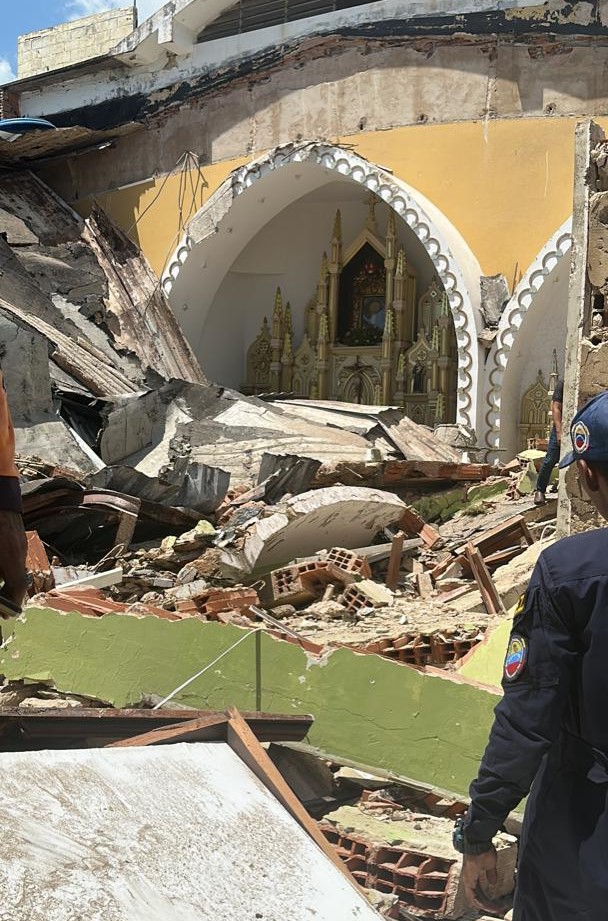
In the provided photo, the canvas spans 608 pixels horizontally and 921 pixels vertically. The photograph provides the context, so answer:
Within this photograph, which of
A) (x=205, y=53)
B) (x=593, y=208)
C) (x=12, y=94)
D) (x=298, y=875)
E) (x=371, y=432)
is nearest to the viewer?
(x=298, y=875)

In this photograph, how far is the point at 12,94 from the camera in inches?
715

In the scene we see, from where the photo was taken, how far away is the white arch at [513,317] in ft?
42.0

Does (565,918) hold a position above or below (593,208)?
below

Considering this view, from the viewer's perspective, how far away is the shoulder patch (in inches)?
76.5

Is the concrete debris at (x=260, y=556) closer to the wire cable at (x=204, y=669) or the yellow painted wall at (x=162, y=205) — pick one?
the wire cable at (x=204, y=669)

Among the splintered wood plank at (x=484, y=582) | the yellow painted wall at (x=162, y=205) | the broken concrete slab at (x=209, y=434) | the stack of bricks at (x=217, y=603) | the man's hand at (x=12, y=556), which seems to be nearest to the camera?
the man's hand at (x=12, y=556)

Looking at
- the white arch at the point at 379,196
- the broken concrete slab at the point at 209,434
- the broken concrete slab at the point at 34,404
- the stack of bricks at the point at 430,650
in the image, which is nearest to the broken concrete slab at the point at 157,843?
the stack of bricks at the point at 430,650

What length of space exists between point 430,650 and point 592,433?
3.46 meters

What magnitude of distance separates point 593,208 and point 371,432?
234 inches

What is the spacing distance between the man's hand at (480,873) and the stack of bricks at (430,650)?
3084 mm

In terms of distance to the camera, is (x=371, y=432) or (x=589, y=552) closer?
(x=589, y=552)

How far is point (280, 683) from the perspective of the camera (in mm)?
4129

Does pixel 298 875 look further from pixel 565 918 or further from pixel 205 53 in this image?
pixel 205 53

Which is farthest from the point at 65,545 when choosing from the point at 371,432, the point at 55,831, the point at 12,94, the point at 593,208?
the point at 12,94
